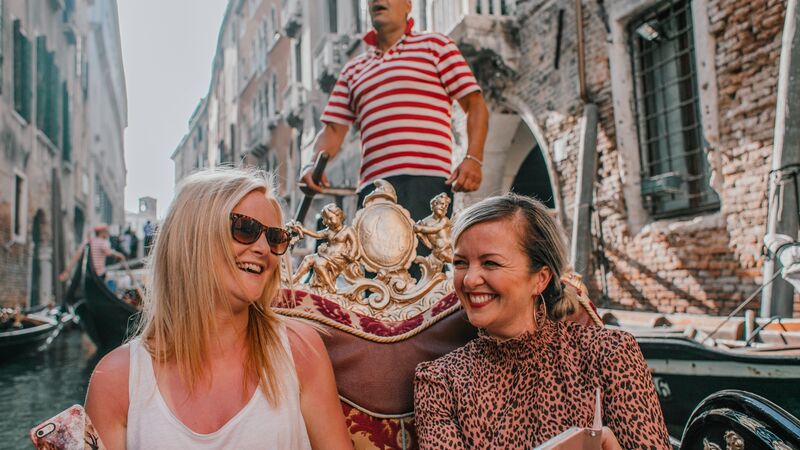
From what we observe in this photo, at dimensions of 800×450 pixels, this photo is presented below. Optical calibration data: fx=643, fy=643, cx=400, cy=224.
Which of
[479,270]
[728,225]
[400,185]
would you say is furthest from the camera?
[728,225]

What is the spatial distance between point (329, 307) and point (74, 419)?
0.60 metres

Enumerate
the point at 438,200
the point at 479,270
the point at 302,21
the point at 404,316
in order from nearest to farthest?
the point at 479,270, the point at 404,316, the point at 438,200, the point at 302,21

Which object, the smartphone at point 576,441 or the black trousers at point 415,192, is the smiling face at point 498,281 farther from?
the black trousers at point 415,192

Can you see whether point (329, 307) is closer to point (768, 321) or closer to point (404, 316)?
point (404, 316)

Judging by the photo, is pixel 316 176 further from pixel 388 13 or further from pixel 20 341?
pixel 20 341

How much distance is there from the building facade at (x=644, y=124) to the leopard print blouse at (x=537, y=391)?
3.11 meters

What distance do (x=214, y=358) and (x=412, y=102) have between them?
3.85 ft

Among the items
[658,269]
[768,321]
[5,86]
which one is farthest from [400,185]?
[5,86]

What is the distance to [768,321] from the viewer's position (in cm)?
264

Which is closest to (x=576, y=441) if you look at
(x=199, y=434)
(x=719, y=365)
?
(x=199, y=434)

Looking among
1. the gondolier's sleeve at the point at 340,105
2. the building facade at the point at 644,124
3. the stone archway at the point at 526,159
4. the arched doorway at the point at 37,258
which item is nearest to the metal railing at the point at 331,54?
the building facade at the point at 644,124

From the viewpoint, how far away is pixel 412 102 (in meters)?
1.98

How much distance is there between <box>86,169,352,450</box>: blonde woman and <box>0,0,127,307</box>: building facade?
822 centimetres

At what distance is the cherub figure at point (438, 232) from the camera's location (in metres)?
1.43
